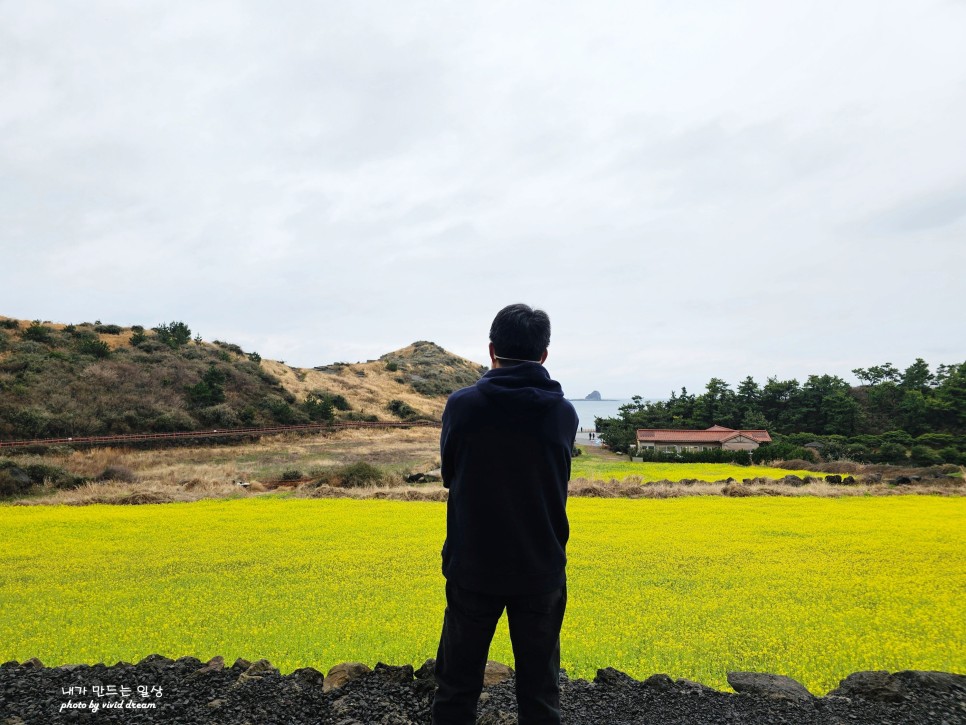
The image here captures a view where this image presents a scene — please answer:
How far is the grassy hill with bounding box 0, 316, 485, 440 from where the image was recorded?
2316 cm

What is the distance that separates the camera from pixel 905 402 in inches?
1000

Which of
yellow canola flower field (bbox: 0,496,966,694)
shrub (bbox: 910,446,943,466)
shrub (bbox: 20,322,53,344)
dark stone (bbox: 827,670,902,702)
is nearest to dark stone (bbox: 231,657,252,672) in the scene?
yellow canola flower field (bbox: 0,496,966,694)

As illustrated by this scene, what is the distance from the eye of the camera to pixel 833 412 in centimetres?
2669

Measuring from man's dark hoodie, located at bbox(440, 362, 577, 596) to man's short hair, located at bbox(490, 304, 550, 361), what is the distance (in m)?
0.18

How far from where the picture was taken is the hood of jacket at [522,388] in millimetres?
2152

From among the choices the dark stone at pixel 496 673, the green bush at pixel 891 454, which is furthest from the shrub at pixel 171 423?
the green bush at pixel 891 454

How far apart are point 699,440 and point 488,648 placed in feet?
78.7

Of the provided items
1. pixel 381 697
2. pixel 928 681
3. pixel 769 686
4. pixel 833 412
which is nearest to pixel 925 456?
pixel 833 412

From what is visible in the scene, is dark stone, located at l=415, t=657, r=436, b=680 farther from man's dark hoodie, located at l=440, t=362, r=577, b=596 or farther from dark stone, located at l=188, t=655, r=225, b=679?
man's dark hoodie, located at l=440, t=362, r=577, b=596

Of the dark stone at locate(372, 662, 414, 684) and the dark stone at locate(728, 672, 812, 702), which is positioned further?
the dark stone at locate(372, 662, 414, 684)

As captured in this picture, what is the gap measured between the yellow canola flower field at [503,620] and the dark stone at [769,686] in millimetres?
179

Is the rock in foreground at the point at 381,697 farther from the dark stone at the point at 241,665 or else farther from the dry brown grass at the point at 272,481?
the dry brown grass at the point at 272,481

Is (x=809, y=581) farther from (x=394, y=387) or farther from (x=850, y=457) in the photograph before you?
(x=394, y=387)

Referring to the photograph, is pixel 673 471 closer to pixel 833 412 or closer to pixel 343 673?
pixel 833 412
